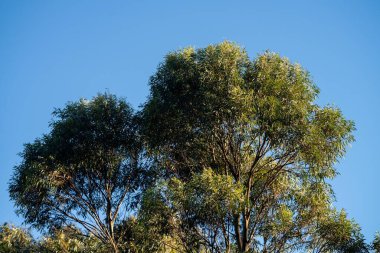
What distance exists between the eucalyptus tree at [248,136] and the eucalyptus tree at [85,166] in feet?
18.9

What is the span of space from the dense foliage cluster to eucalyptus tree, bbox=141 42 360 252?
0.20 feet

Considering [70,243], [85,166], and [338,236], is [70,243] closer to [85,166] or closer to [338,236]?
[85,166]

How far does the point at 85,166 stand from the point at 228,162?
36.8 ft

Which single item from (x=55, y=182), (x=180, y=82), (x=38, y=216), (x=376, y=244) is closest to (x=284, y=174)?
(x=376, y=244)

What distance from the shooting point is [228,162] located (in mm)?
24703

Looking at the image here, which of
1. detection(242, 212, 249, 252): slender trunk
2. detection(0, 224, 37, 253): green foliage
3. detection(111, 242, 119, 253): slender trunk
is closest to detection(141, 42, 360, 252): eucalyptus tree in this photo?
detection(242, 212, 249, 252): slender trunk

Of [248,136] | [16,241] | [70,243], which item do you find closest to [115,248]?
[70,243]

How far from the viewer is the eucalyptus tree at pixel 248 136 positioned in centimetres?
2294

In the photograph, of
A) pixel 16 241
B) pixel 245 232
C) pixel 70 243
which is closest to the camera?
pixel 245 232

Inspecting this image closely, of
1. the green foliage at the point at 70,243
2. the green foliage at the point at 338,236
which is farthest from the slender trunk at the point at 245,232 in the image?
the green foliage at the point at 70,243

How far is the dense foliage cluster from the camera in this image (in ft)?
73.2

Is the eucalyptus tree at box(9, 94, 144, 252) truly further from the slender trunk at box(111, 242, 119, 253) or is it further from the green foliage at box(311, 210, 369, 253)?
the green foliage at box(311, 210, 369, 253)

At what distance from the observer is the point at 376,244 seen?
78.2 feet

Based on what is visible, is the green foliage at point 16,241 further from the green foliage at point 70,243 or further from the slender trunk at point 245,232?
the slender trunk at point 245,232
